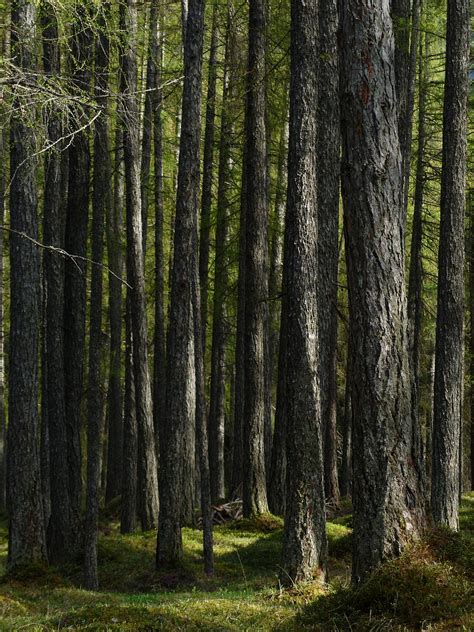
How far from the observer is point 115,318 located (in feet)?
70.2

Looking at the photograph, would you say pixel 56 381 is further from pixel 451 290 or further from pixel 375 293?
pixel 375 293

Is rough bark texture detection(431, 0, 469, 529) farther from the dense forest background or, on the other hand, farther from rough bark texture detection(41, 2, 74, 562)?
rough bark texture detection(41, 2, 74, 562)

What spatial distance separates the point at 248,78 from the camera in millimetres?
16172

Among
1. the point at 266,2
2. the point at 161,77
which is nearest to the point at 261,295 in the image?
the point at 266,2

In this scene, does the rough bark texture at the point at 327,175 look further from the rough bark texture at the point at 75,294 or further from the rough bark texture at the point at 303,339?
the rough bark texture at the point at 75,294

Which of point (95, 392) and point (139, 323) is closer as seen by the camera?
point (95, 392)

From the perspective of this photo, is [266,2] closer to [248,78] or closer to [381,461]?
[248,78]

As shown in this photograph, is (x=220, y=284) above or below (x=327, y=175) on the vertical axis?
below

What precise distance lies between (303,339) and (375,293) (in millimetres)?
3198

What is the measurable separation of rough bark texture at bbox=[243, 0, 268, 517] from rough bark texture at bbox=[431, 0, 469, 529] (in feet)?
12.4

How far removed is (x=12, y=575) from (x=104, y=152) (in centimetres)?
775

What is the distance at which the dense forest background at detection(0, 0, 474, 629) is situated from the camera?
6.06 metres

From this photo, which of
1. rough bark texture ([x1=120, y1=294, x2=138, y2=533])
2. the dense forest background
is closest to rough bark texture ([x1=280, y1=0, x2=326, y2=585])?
the dense forest background

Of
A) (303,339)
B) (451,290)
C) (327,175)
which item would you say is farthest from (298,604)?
(451,290)
